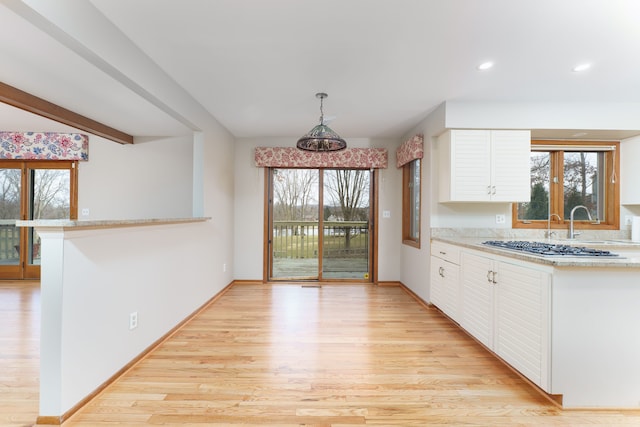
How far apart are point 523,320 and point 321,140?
83.8 inches

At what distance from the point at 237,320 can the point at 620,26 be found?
383cm

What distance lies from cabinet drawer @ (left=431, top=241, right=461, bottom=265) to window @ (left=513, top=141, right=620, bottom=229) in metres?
1.05

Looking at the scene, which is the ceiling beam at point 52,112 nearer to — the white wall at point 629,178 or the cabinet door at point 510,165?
the cabinet door at point 510,165

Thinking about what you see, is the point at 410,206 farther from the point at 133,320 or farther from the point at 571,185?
the point at 133,320

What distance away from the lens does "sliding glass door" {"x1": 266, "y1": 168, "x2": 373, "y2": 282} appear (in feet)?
15.6

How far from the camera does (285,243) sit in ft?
16.0

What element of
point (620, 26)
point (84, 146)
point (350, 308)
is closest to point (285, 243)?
point (350, 308)

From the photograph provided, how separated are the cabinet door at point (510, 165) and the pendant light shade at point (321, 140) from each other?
1749 millimetres

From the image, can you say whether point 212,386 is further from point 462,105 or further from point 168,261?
point 462,105

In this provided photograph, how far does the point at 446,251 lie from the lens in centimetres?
309

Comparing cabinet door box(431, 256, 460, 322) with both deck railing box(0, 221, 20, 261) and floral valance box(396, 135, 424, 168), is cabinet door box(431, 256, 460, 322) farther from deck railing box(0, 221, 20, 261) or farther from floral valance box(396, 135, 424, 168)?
deck railing box(0, 221, 20, 261)

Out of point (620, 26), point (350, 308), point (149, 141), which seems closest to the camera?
point (620, 26)

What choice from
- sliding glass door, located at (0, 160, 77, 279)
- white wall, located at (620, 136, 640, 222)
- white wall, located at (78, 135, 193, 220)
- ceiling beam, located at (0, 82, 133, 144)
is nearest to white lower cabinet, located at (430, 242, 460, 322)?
white wall, located at (620, 136, 640, 222)

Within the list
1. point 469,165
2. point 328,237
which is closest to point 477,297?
point 469,165
